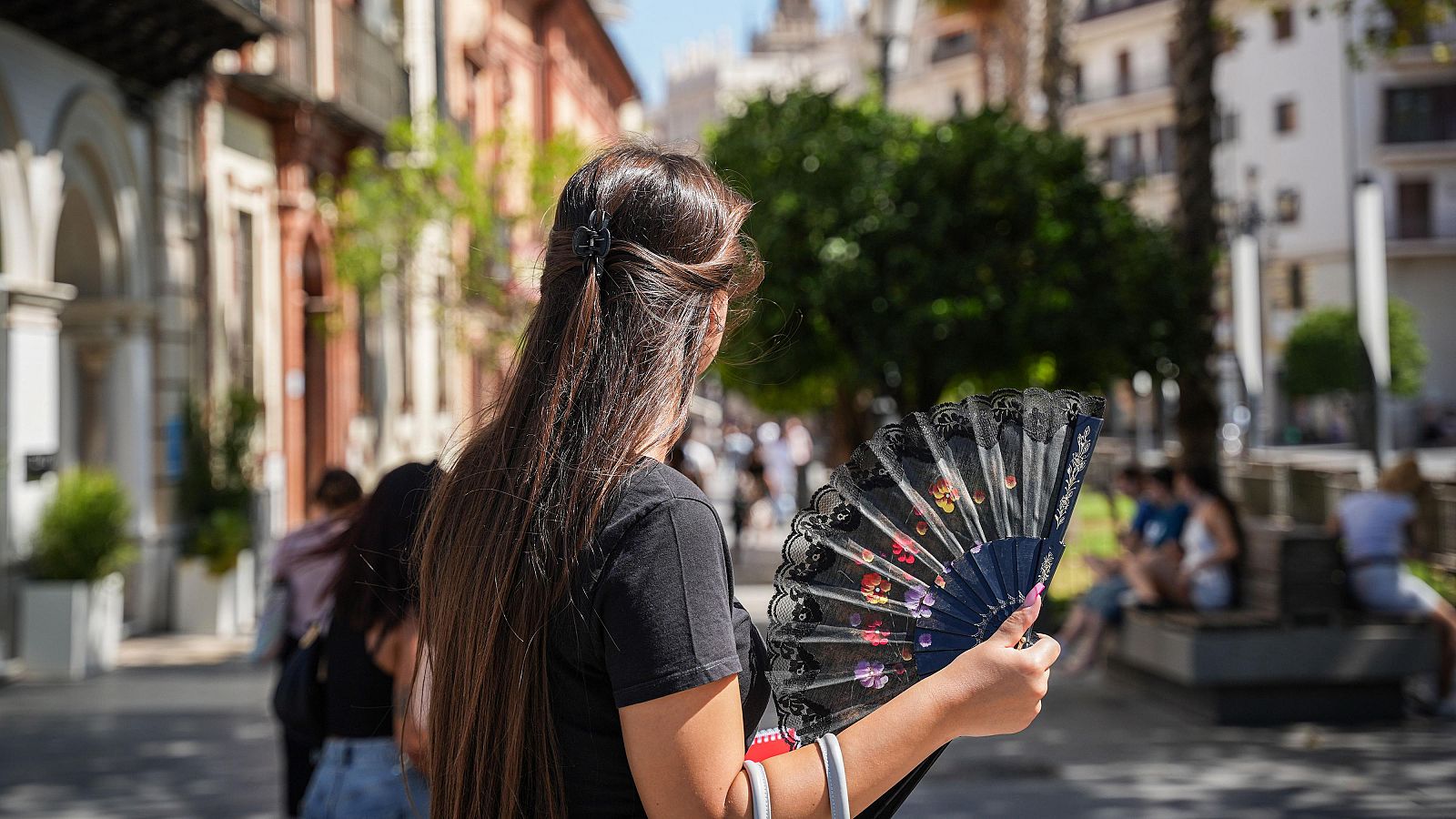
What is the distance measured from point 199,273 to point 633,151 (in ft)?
45.8

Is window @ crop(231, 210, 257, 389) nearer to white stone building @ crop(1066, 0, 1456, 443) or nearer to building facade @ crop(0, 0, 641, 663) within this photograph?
building facade @ crop(0, 0, 641, 663)

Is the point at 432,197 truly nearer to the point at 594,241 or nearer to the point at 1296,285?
the point at 594,241

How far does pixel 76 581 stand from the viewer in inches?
451

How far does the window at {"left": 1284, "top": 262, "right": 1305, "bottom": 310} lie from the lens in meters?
56.6

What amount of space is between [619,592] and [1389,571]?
28.6 feet

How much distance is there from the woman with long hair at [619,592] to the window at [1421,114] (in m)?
55.8

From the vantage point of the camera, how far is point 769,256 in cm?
1195

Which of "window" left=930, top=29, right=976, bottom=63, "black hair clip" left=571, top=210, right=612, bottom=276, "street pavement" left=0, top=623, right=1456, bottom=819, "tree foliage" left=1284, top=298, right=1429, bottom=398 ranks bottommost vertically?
"street pavement" left=0, top=623, right=1456, bottom=819

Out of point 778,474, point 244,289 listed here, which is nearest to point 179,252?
point 244,289

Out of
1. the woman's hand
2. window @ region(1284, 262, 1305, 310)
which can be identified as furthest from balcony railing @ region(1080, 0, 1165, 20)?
the woman's hand

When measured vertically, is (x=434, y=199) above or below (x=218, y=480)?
above

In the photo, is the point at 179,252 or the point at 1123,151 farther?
the point at 1123,151

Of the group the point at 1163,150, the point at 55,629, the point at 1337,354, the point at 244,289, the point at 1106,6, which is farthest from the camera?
the point at 1106,6

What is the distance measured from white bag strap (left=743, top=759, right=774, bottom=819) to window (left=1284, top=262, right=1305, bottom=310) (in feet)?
192
